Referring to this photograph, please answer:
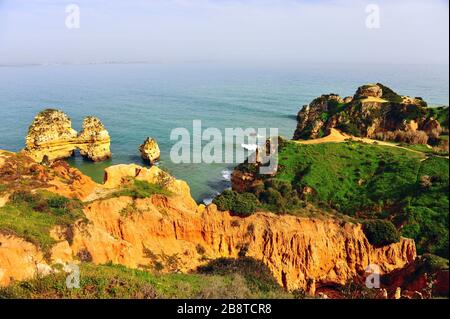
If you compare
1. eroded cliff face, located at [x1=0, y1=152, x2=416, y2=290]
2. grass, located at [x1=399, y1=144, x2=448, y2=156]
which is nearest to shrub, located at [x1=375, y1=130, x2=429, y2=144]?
grass, located at [x1=399, y1=144, x2=448, y2=156]

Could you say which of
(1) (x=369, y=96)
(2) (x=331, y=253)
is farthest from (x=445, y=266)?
(1) (x=369, y=96)

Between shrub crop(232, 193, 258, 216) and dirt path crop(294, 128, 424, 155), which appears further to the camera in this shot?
dirt path crop(294, 128, 424, 155)

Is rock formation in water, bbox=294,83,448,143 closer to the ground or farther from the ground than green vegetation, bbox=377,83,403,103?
closer to the ground

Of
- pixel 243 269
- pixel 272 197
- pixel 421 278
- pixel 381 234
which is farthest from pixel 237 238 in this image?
pixel 421 278

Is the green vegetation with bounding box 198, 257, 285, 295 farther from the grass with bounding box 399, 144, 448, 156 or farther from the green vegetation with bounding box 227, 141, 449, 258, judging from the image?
the grass with bounding box 399, 144, 448, 156

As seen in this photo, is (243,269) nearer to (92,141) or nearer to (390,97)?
(92,141)

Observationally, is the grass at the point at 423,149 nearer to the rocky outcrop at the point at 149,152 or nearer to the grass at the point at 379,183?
the grass at the point at 379,183

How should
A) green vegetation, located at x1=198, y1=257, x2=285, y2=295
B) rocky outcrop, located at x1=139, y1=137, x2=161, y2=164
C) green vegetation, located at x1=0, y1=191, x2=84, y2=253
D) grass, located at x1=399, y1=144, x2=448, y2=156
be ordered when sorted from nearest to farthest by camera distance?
green vegetation, located at x1=0, y1=191, x2=84, y2=253 → green vegetation, located at x1=198, y1=257, x2=285, y2=295 → grass, located at x1=399, y1=144, x2=448, y2=156 → rocky outcrop, located at x1=139, y1=137, x2=161, y2=164

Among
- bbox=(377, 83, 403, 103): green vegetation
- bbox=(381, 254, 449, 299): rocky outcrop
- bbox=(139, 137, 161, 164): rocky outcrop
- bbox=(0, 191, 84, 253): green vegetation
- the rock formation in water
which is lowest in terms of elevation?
bbox=(381, 254, 449, 299): rocky outcrop
